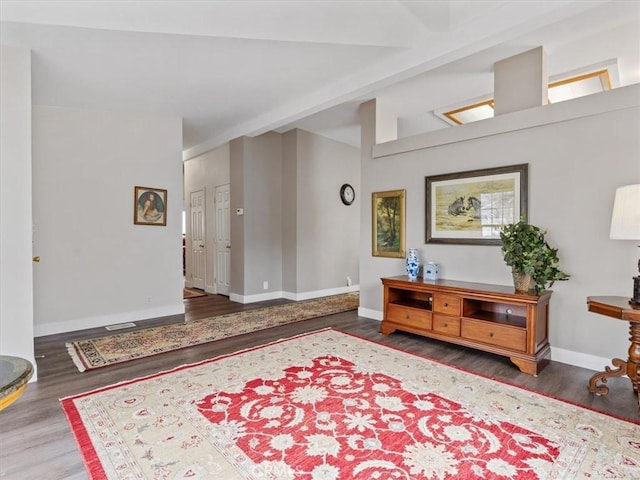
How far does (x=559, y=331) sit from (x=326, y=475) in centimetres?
267

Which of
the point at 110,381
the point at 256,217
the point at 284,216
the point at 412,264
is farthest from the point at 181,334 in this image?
the point at 284,216

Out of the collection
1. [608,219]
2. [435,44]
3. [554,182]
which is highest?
[435,44]

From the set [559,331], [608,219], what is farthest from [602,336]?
[608,219]

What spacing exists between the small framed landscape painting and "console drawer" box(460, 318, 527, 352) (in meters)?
4.22

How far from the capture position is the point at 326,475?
5.40 ft

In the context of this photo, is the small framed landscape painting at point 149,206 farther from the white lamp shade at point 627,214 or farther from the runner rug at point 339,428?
the white lamp shade at point 627,214

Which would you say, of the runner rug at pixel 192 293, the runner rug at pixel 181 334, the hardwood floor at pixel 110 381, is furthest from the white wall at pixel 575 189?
the runner rug at pixel 192 293

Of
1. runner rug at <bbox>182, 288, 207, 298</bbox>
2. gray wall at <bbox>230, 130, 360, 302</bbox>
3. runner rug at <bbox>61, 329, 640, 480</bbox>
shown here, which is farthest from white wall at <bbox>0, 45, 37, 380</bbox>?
runner rug at <bbox>182, 288, 207, 298</bbox>

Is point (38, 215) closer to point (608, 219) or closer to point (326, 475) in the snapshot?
point (326, 475)

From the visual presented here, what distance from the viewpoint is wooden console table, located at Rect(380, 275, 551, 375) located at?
2943 mm

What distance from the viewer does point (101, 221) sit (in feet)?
14.8

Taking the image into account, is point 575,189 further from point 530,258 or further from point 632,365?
point 632,365

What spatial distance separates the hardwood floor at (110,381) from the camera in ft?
5.92

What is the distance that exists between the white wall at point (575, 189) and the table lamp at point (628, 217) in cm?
60
